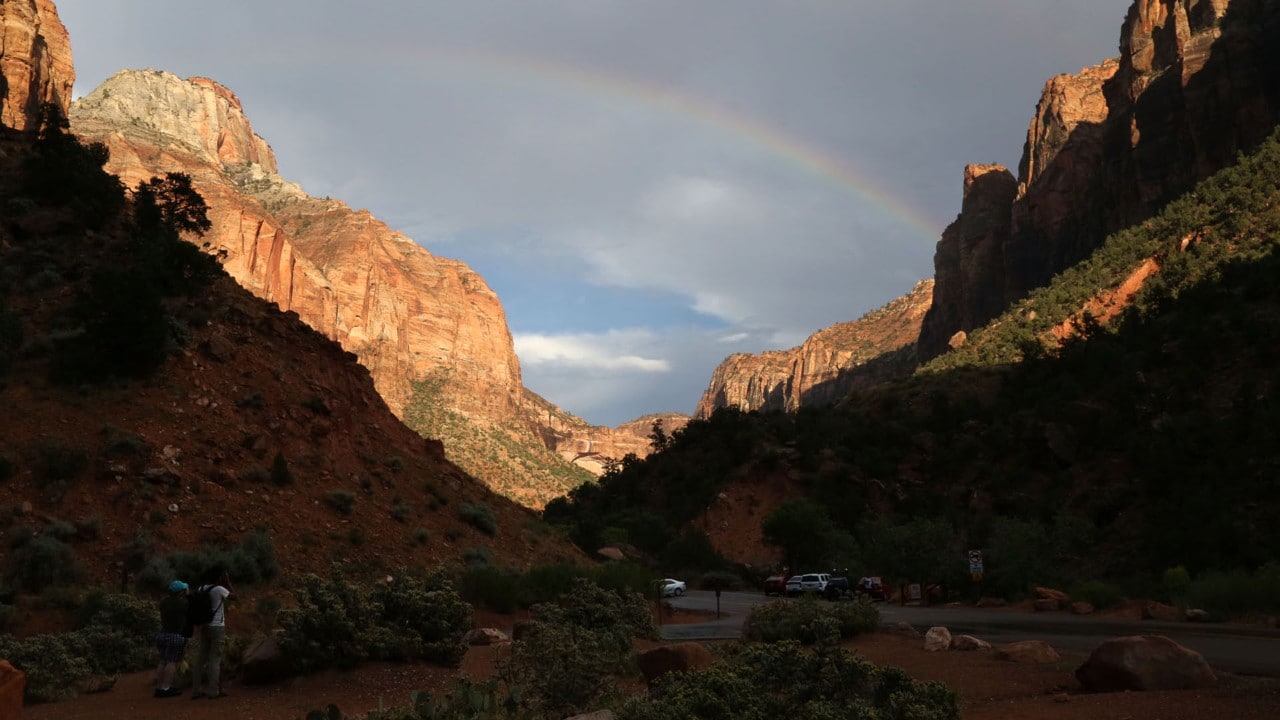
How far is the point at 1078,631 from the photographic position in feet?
57.7

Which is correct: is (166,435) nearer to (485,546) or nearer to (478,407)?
(485,546)

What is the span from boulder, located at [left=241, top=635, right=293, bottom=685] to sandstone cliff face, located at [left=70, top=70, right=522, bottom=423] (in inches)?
4416

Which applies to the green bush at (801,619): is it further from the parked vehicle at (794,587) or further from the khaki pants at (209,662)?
the parked vehicle at (794,587)

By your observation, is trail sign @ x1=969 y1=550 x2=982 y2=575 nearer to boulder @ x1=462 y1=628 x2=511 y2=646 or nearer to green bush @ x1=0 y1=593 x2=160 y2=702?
boulder @ x1=462 y1=628 x2=511 y2=646

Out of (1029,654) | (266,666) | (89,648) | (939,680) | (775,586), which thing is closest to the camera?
(939,680)

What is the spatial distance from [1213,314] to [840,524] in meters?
25.2

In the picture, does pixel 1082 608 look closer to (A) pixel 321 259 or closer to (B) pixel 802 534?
(B) pixel 802 534

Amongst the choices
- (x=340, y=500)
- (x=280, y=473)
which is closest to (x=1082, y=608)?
(x=340, y=500)

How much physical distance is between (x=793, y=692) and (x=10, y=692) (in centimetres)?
758

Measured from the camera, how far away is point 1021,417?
5544 centimetres

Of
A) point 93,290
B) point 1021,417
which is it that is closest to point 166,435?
point 93,290

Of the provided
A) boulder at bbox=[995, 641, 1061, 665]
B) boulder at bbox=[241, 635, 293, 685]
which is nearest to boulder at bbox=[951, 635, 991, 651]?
boulder at bbox=[995, 641, 1061, 665]

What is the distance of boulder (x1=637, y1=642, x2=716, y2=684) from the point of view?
403 inches

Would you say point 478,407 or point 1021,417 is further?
point 478,407
